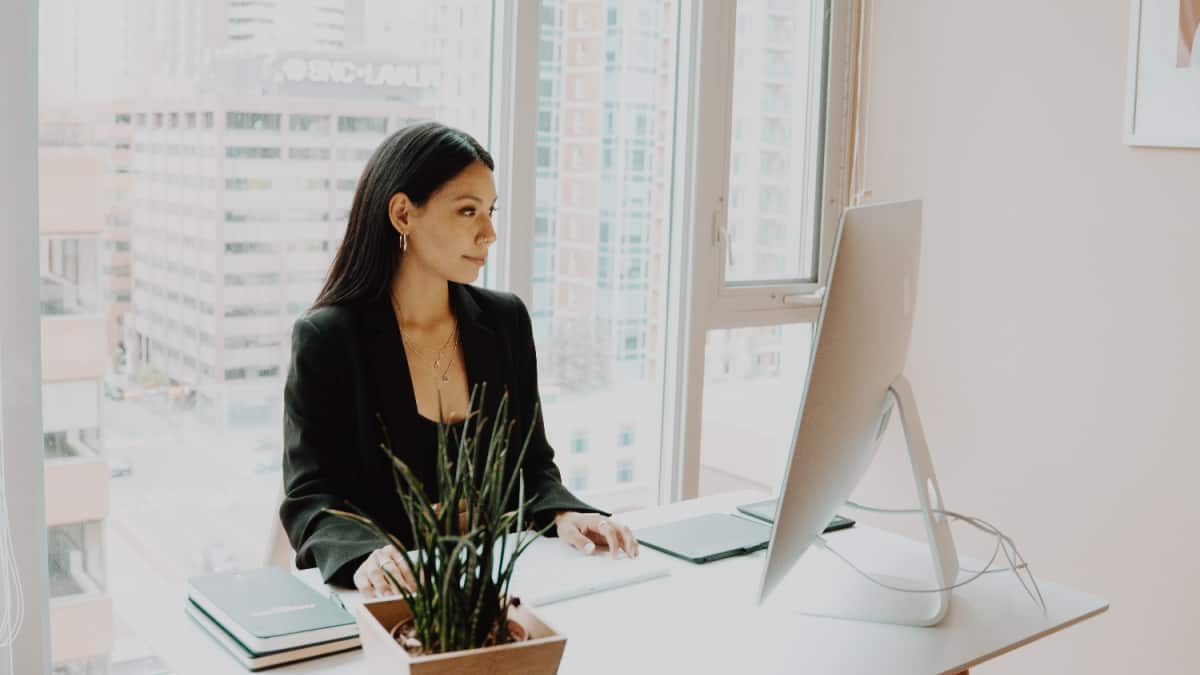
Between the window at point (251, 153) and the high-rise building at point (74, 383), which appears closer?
the high-rise building at point (74, 383)

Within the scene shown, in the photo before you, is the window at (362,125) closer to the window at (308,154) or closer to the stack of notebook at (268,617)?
the window at (308,154)

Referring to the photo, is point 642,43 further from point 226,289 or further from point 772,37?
point 226,289

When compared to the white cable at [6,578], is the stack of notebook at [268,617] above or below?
above

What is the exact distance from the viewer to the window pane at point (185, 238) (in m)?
2.18

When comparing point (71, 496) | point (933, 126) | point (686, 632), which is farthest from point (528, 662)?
point (933, 126)

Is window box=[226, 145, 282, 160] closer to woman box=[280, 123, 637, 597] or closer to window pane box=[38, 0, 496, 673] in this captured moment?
window pane box=[38, 0, 496, 673]

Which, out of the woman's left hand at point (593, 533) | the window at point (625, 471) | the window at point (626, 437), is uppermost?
the woman's left hand at point (593, 533)

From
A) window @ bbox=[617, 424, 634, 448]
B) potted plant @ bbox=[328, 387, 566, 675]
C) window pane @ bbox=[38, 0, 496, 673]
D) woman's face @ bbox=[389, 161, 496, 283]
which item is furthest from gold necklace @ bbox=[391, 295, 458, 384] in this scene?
window @ bbox=[617, 424, 634, 448]

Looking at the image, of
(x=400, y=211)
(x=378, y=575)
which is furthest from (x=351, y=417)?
(x=378, y=575)

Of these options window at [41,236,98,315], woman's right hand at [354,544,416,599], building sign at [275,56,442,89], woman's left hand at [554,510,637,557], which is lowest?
woman's left hand at [554,510,637,557]

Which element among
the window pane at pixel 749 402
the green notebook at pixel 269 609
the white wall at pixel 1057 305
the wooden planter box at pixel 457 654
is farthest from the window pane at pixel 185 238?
the white wall at pixel 1057 305

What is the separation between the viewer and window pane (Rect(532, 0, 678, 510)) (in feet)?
9.41

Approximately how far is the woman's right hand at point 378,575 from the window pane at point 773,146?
1.84 m

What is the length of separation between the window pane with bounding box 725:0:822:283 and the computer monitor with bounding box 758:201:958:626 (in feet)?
5.15
